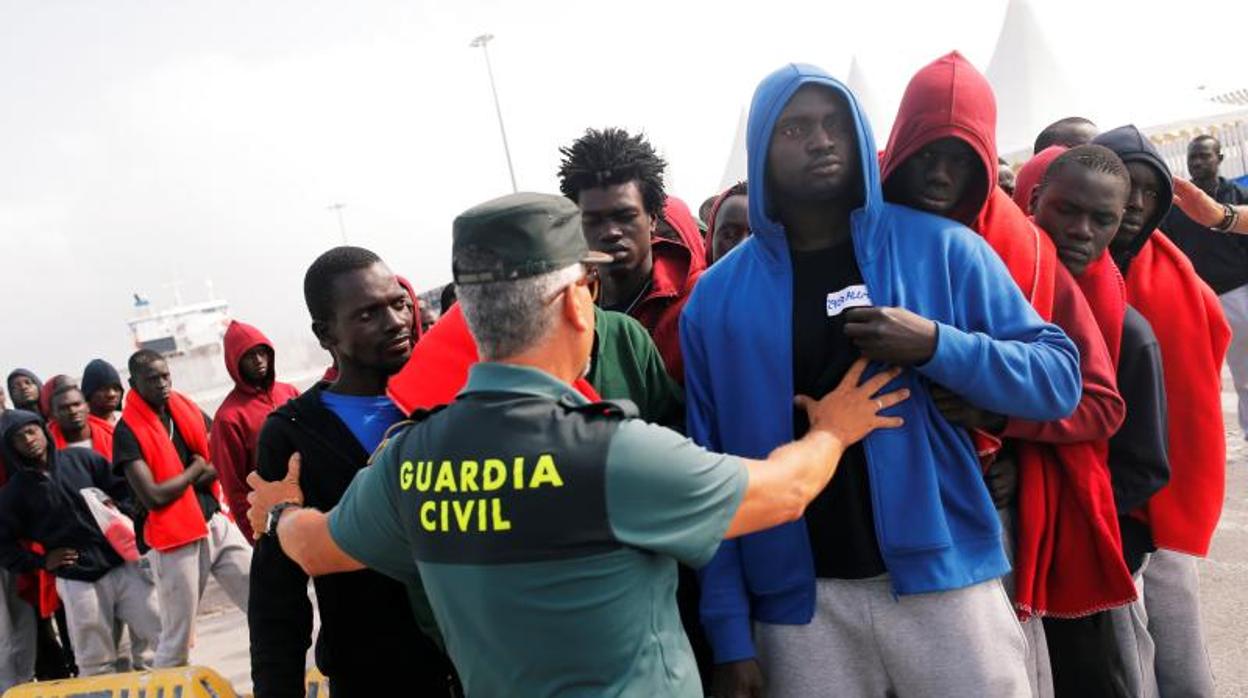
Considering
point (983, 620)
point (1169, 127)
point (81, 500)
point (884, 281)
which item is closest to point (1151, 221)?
point (884, 281)

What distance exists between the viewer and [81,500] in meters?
5.34

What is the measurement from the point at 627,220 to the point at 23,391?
6727 mm

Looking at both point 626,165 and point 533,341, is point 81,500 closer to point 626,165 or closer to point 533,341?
point 626,165

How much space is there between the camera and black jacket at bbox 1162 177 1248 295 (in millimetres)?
5941

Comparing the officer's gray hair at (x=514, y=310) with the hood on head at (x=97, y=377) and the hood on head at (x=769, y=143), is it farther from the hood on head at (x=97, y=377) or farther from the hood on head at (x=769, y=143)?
the hood on head at (x=97, y=377)

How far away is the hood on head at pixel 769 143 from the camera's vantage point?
2.01 meters

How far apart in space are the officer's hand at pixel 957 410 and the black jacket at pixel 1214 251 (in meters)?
4.93

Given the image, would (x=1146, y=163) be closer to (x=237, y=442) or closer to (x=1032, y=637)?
(x=1032, y=637)

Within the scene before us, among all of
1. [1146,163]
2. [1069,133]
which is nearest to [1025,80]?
[1069,133]

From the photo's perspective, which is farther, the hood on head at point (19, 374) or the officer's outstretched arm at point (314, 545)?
the hood on head at point (19, 374)

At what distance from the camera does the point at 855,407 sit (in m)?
1.89

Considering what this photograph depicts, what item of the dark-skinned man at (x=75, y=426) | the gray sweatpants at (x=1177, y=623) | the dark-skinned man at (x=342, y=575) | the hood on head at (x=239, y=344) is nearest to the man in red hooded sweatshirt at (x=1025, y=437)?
the gray sweatpants at (x=1177, y=623)

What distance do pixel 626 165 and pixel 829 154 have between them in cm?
85

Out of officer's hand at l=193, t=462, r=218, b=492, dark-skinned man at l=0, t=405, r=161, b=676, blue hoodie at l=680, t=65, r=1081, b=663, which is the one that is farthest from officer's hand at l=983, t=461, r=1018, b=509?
dark-skinned man at l=0, t=405, r=161, b=676
